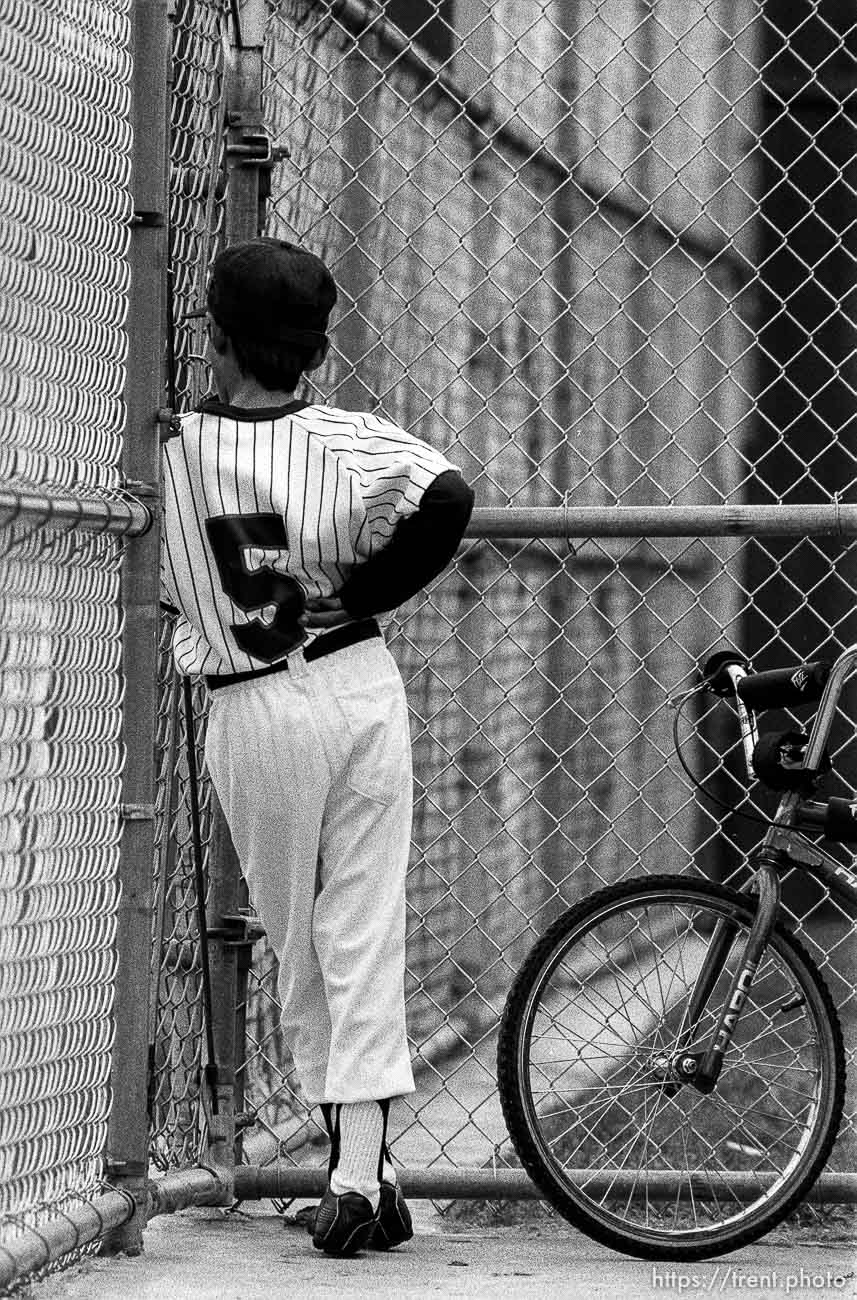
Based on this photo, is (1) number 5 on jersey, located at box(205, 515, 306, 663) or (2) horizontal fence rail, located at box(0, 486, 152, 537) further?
(1) number 5 on jersey, located at box(205, 515, 306, 663)

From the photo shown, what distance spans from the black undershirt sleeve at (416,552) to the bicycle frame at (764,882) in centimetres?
68

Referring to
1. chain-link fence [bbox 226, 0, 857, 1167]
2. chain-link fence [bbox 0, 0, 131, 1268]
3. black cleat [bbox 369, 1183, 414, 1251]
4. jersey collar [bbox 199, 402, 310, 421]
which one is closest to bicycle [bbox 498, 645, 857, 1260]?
black cleat [bbox 369, 1183, 414, 1251]

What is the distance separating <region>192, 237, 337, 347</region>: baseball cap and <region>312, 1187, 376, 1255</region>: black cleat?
1626 millimetres

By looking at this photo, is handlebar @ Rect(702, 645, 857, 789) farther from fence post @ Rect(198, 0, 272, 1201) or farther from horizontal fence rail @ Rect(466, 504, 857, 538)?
fence post @ Rect(198, 0, 272, 1201)

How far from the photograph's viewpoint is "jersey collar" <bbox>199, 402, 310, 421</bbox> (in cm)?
337

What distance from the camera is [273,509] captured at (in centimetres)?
334

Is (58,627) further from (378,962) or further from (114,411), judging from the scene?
(378,962)

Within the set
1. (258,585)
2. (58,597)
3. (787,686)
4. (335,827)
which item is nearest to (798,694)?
(787,686)

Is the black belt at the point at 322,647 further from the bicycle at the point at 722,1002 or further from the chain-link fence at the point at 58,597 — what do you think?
the bicycle at the point at 722,1002

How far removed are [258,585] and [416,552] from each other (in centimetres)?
30

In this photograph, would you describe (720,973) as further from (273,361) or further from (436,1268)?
(273,361)

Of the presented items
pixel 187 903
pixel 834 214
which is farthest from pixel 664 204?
pixel 187 903

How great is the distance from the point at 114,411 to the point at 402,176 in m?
2.60

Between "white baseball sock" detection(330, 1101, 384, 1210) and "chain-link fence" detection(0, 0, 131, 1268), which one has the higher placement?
"chain-link fence" detection(0, 0, 131, 1268)
